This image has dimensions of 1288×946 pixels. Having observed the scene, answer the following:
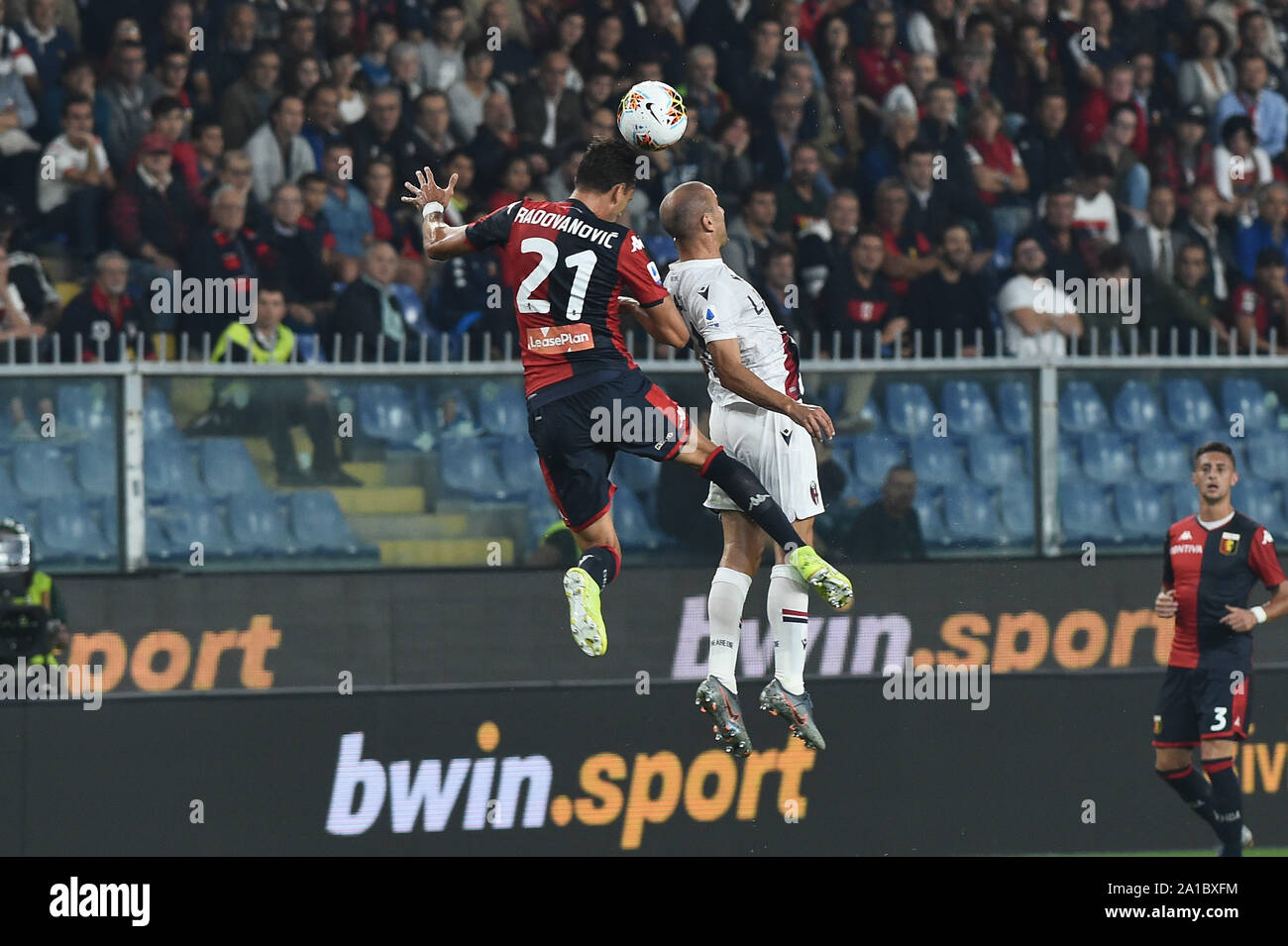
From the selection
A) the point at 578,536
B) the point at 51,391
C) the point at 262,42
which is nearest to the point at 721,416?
the point at 578,536

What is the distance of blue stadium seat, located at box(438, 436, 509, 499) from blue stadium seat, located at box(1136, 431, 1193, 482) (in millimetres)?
3969

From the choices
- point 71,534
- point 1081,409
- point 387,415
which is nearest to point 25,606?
point 71,534

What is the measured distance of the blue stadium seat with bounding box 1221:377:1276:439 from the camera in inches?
496

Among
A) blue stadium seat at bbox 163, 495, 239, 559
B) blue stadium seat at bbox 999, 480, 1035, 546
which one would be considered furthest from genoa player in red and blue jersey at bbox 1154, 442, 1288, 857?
blue stadium seat at bbox 163, 495, 239, 559

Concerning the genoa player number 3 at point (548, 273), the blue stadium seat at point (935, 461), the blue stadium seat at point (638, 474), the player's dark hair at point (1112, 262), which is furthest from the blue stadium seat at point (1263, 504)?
the genoa player number 3 at point (548, 273)

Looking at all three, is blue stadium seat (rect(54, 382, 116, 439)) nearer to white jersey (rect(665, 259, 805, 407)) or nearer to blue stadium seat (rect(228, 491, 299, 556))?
blue stadium seat (rect(228, 491, 299, 556))

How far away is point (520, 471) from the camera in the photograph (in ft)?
38.3

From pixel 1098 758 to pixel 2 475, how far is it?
6.76 metres

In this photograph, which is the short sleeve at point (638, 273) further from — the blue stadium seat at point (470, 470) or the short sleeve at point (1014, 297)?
the short sleeve at point (1014, 297)

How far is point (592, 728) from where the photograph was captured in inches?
472

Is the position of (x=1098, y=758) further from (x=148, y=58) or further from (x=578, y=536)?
(x=148, y=58)

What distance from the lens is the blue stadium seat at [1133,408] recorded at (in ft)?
41.0

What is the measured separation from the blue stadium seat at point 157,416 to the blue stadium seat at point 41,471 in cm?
49
